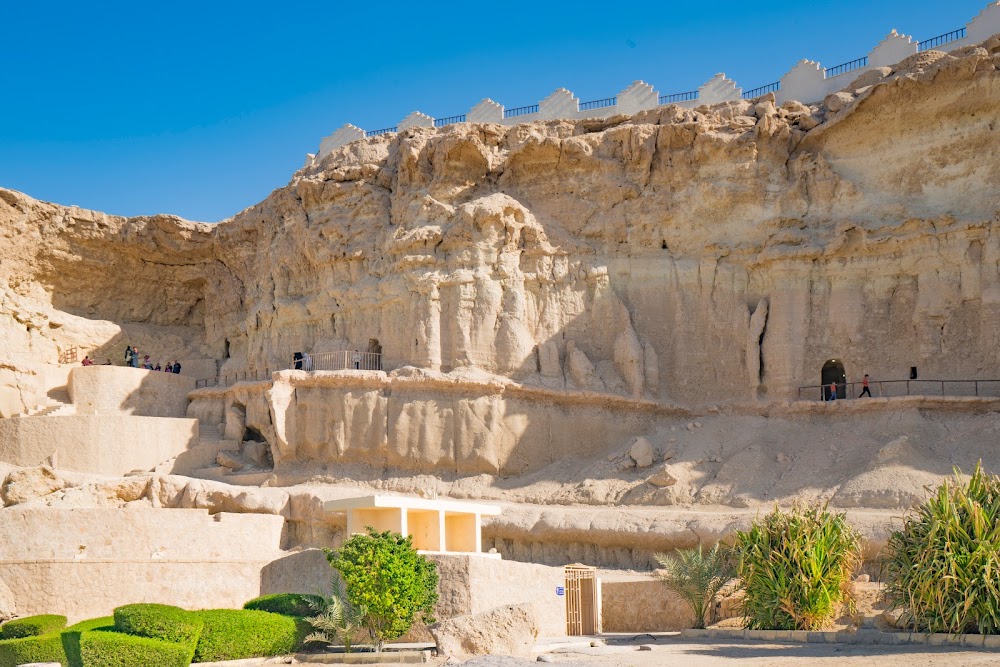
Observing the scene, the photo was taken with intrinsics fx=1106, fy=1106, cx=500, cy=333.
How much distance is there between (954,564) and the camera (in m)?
19.3

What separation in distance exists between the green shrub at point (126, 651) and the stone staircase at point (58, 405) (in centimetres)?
1935

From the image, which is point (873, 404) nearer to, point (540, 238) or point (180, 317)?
point (540, 238)

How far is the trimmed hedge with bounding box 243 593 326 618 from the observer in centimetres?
2280

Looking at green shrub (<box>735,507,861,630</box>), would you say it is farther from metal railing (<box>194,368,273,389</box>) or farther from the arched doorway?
metal railing (<box>194,368,273,389</box>)

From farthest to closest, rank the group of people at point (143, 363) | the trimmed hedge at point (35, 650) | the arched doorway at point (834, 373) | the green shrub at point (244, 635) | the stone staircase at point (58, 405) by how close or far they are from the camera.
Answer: the group of people at point (143, 363) → the stone staircase at point (58, 405) → the arched doorway at point (834, 373) → the green shrub at point (244, 635) → the trimmed hedge at point (35, 650)

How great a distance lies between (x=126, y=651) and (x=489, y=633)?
620 centimetres

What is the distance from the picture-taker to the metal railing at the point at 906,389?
33.1 metres

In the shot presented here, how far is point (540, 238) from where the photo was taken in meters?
37.7

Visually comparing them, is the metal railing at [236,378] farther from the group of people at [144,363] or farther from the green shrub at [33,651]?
the green shrub at [33,651]

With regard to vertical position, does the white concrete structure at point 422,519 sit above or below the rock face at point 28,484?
below

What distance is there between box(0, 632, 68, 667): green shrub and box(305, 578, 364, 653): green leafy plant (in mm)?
4551

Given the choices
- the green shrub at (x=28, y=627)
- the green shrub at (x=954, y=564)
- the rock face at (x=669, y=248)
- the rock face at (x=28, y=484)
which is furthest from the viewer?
the rock face at (x=669, y=248)

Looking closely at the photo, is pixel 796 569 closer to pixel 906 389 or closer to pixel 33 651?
pixel 906 389

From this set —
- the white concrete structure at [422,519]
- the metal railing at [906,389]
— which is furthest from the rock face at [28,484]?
the metal railing at [906,389]
